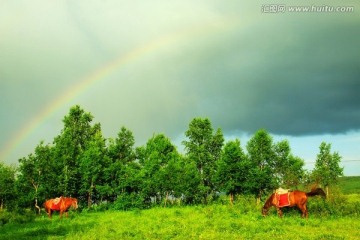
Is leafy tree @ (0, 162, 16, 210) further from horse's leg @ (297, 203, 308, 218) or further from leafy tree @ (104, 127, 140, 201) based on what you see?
horse's leg @ (297, 203, 308, 218)

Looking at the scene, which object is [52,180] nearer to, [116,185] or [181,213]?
[116,185]

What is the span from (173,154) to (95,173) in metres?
13.3

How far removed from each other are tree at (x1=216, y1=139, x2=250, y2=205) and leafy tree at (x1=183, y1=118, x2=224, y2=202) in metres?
4.14

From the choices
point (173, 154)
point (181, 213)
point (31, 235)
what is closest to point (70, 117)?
point (173, 154)

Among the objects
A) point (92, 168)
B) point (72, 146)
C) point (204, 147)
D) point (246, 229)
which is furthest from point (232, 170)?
point (246, 229)

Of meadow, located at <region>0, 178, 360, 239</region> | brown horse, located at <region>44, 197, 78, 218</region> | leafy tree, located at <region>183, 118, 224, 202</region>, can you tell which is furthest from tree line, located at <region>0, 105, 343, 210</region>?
meadow, located at <region>0, 178, 360, 239</region>

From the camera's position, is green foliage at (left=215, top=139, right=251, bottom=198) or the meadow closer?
the meadow

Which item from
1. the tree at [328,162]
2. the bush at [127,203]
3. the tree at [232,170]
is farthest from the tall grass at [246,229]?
the tree at [328,162]

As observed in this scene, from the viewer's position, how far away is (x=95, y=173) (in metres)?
49.7

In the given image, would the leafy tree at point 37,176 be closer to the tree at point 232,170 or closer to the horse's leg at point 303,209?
the tree at point 232,170

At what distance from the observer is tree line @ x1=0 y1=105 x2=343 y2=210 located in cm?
4709

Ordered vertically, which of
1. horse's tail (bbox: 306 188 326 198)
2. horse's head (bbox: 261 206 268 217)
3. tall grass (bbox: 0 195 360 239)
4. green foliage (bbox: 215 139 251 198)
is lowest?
tall grass (bbox: 0 195 360 239)

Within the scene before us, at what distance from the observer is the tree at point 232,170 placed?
55.2m

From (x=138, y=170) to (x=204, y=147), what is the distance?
15.1 meters
